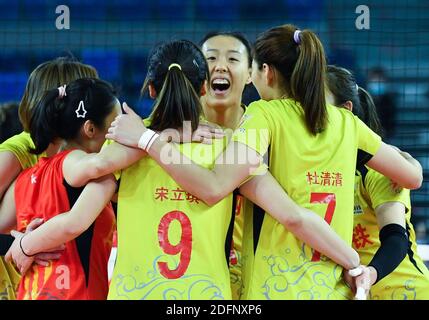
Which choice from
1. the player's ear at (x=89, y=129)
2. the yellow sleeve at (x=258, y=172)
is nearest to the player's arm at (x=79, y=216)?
the player's ear at (x=89, y=129)

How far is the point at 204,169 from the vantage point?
2232 mm

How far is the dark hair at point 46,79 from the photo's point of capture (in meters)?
2.85

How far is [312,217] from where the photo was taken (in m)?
2.28

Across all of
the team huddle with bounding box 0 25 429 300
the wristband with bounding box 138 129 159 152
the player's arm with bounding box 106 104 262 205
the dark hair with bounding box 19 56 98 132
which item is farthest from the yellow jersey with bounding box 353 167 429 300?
the dark hair with bounding box 19 56 98 132

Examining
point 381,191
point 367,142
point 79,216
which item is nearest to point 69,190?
point 79,216

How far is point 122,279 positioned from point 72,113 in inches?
23.0

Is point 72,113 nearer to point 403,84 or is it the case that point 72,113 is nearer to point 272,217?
point 272,217

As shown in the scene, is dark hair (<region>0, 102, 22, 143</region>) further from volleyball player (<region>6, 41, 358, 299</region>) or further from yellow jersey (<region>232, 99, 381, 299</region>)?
yellow jersey (<region>232, 99, 381, 299</region>)

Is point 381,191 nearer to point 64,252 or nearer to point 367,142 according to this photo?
point 367,142

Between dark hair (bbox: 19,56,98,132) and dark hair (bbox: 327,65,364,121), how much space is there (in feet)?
3.02

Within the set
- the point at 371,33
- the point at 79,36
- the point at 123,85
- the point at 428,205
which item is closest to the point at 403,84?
the point at 371,33

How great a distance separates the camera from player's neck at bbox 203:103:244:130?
129 inches

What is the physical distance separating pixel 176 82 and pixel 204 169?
28 centimetres

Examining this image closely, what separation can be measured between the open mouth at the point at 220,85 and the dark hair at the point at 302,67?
82 centimetres
